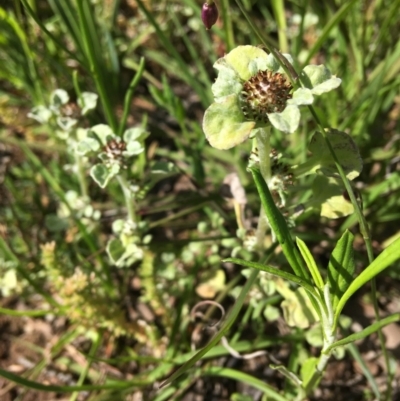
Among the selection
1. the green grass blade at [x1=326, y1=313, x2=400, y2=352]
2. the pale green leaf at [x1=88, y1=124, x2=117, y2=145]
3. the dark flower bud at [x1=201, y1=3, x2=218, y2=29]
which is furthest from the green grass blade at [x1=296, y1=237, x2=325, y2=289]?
the pale green leaf at [x1=88, y1=124, x2=117, y2=145]

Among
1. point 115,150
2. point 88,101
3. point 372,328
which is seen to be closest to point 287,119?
point 372,328

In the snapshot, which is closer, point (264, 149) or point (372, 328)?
point (372, 328)

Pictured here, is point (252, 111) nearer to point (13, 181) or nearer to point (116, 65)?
point (116, 65)

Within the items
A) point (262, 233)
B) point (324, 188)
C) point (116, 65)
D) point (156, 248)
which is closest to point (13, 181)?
point (116, 65)

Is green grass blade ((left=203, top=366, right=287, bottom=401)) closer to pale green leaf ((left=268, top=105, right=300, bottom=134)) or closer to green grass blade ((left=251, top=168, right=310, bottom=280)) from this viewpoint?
green grass blade ((left=251, top=168, right=310, bottom=280))

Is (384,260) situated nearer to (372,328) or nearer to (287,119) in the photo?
(372,328)

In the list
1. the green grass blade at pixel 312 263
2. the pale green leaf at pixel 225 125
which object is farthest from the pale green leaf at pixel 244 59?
the green grass blade at pixel 312 263

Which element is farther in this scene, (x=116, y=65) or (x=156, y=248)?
(x=116, y=65)
